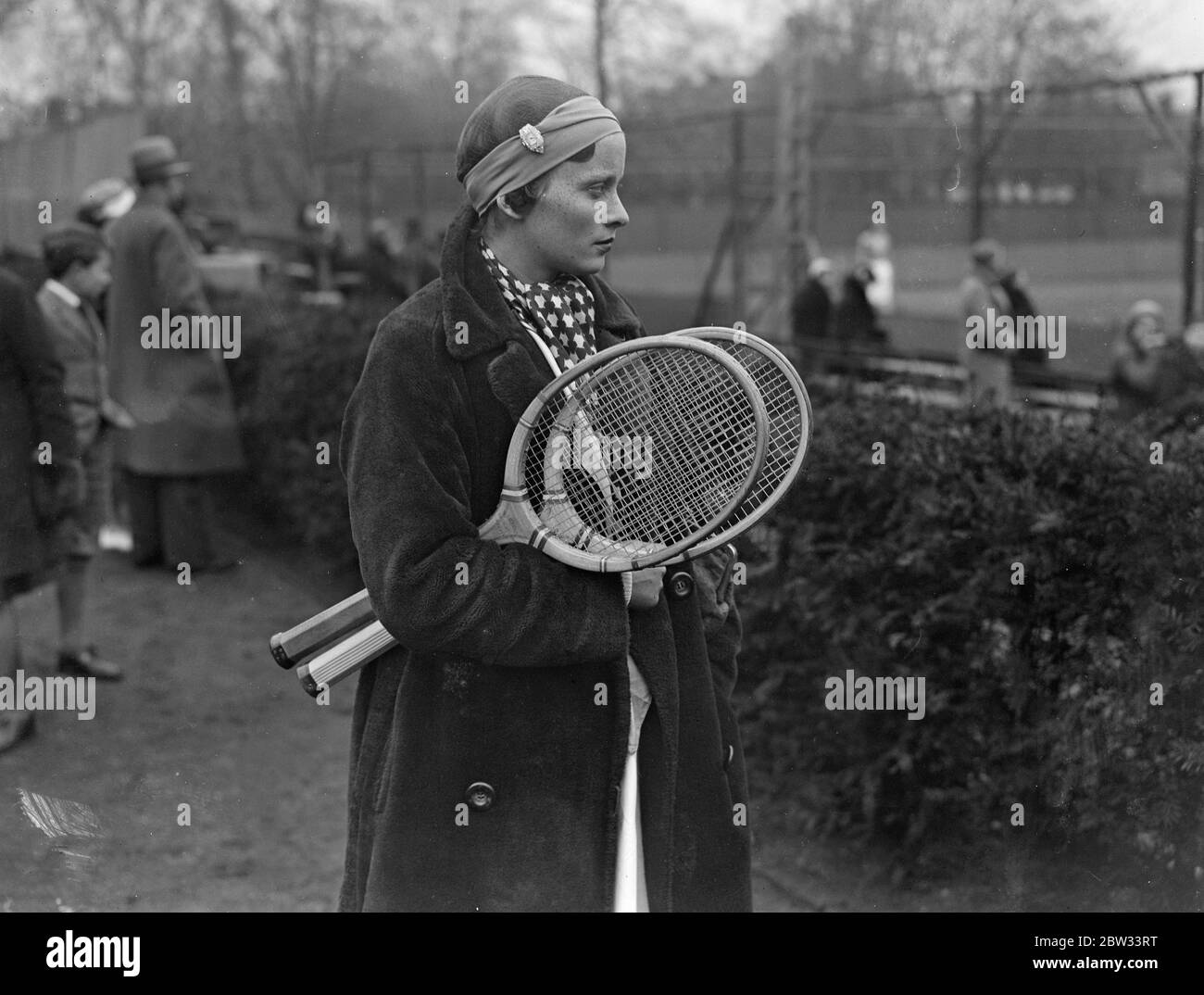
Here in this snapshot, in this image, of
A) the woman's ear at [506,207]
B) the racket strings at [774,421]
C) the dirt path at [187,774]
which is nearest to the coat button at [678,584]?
the racket strings at [774,421]

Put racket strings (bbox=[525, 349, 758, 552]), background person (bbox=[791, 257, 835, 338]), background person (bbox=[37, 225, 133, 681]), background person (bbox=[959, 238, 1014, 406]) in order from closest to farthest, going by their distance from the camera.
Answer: racket strings (bbox=[525, 349, 758, 552]) → background person (bbox=[37, 225, 133, 681]) → background person (bbox=[959, 238, 1014, 406]) → background person (bbox=[791, 257, 835, 338])

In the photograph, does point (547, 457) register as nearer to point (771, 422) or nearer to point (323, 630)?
point (771, 422)

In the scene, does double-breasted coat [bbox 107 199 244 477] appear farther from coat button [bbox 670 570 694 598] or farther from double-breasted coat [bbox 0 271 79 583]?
coat button [bbox 670 570 694 598]

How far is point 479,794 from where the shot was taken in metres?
2.56

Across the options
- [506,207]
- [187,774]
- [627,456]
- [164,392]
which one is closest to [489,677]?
[627,456]

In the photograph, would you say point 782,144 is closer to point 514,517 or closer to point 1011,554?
point 1011,554

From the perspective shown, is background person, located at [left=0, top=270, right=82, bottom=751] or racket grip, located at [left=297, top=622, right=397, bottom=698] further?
background person, located at [left=0, top=270, right=82, bottom=751]

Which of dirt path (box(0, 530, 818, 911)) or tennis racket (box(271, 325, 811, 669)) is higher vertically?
tennis racket (box(271, 325, 811, 669))

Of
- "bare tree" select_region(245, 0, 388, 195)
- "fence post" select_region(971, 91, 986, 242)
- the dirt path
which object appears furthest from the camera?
"fence post" select_region(971, 91, 986, 242)

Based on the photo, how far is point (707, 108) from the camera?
42.2 ft

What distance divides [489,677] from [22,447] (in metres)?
3.54

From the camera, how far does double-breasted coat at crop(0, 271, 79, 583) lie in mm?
5387

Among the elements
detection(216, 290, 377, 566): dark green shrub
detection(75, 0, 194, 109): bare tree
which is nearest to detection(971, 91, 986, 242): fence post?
detection(216, 290, 377, 566): dark green shrub

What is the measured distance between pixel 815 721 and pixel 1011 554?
3.11 ft
